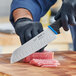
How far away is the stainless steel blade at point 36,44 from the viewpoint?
1400 millimetres

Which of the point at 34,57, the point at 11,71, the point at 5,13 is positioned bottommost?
the point at 11,71

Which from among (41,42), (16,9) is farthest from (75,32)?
(41,42)

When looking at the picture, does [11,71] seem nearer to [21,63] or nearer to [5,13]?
[21,63]

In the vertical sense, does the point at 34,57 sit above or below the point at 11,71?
above

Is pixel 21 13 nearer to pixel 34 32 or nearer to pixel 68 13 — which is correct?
pixel 34 32

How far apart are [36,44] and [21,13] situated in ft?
0.90

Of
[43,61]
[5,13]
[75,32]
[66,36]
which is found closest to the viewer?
[43,61]

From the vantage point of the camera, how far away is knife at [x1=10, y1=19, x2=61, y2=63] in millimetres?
1401

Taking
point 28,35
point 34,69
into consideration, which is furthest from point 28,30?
point 34,69

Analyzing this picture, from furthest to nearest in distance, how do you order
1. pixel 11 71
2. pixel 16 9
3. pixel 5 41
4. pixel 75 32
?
pixel 5 41
pixel 75 32
pixel 16 9
pixel 11 71

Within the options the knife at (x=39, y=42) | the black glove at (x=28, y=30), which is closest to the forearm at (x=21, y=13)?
the black glove at (x=28, y=30)

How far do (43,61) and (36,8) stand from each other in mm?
452

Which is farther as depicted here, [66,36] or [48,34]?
[66,36]

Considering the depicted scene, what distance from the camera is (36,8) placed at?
1762 mm
